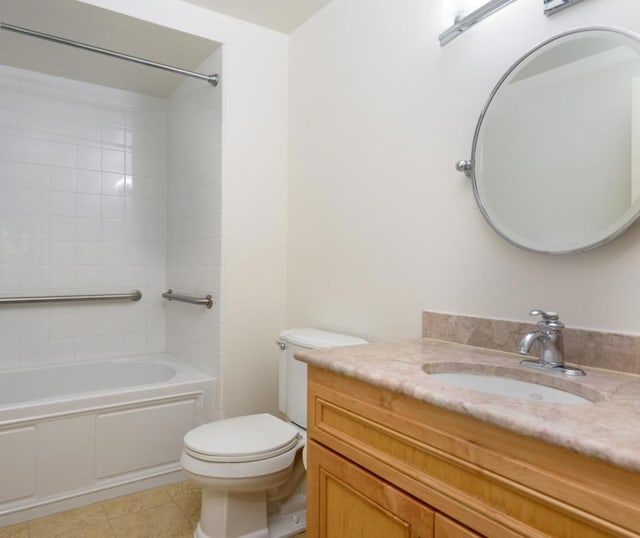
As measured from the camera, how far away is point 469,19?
143 centimetres

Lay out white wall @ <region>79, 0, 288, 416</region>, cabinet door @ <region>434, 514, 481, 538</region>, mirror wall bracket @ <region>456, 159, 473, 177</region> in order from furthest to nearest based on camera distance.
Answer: white wall @ <region>79, 0, 288, 416</region>, mirror wall bracket @ <region>456, 159, 473, 177</region>, cabinet door @ <region>434, 514, 481, 538</region>

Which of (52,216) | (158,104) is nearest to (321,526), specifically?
(52,216)

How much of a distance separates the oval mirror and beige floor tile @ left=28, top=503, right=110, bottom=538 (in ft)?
6.80

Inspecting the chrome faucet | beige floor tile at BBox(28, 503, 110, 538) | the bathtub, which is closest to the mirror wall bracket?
the chrome faucet

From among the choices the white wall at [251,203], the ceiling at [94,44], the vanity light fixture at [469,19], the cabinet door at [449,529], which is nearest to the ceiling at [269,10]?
the white wall at [251,203]

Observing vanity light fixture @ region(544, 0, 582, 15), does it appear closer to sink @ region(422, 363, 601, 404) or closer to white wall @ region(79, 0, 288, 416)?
sink @ region(422, 363, 601, 404)

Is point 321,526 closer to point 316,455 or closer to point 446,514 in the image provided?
point 316,455

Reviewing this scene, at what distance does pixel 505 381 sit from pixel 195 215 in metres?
2.03

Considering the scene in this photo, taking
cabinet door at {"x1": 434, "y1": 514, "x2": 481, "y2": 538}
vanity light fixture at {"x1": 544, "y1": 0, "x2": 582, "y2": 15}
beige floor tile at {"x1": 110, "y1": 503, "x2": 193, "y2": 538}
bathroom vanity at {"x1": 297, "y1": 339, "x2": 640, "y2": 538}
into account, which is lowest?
beige floor tile at {"x1": 110, "y1": 503, "x2": 193, "y2": 538}

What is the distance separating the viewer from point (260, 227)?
2.46 metres

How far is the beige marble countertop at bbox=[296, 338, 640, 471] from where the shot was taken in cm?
66

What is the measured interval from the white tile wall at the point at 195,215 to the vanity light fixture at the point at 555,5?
5.24 feet

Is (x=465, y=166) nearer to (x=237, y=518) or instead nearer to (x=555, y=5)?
(x=555, y=5)

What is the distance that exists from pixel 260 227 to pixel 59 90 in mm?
1613
